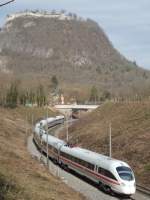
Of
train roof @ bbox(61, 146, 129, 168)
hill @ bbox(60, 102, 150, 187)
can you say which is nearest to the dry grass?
train roof @ bbox(61, 146, 129, 168)

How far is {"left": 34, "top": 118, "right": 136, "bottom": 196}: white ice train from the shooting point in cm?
4228

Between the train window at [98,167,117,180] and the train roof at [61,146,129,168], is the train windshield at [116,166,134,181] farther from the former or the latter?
the train window at [98,167,117,180]

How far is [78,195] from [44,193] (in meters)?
5.54

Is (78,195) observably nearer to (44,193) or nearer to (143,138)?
(44,193)

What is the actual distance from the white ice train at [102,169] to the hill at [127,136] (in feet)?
21.5

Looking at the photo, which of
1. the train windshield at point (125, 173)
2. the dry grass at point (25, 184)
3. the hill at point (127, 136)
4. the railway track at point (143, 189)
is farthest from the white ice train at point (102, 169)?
the hill at point (127, 136)

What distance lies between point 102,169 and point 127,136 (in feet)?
106

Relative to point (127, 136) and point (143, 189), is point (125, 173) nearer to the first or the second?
point (143, 189)

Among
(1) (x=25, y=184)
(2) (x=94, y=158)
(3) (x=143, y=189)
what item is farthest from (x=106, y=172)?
(1) (x=25, y=184)

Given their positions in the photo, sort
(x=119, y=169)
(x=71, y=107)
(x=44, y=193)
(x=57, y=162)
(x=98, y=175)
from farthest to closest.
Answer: (x=71, y=107) < (x=57, y=162) < (x=98, y=175) < (x=119, y=169) < (x=44, y=193)

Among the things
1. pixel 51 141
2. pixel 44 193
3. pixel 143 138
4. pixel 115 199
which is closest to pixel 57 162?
pixel 51 141

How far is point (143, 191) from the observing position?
46.3 m

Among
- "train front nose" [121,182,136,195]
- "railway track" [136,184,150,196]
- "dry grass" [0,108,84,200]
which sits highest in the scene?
"dry grass" [0,108,84,200]

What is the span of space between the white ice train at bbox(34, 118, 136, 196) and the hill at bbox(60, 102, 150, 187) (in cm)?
657
